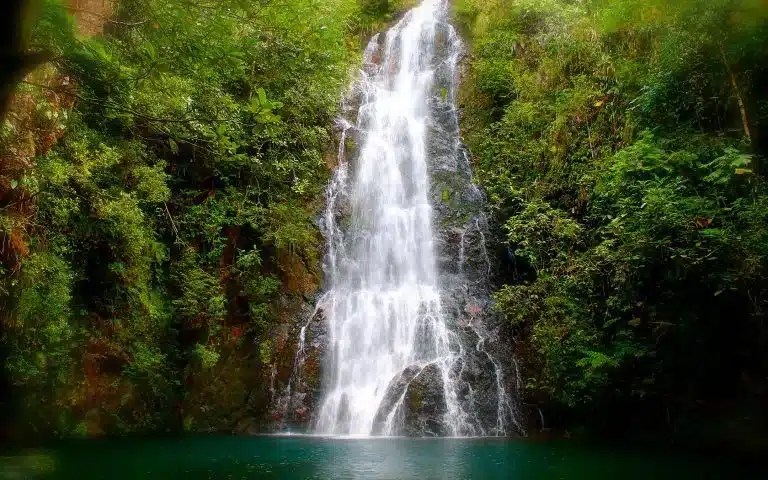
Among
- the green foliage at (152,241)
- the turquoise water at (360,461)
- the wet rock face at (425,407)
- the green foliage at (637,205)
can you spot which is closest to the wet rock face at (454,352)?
the wet rock face at (425,407)

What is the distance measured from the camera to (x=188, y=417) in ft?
45.4

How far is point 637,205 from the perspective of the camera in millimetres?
10969

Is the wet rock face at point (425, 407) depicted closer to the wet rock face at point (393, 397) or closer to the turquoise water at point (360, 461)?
the wet rock face at point (393, 397)

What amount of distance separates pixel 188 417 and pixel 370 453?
6.17 meters

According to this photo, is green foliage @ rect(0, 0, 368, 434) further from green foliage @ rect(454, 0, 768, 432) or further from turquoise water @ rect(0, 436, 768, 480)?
green foliage @ rect(454, 0, 768, 432)

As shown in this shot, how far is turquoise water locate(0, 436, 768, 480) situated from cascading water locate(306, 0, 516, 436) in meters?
1.42

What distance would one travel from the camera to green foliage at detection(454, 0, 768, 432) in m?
9.47

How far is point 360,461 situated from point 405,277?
23.0 feet

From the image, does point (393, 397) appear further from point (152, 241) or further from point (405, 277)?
point (152, 241)

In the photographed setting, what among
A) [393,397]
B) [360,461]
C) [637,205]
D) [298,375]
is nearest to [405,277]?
[393,397]

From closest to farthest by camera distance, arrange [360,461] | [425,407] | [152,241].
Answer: [360,461]
[425,407]
[152,241]

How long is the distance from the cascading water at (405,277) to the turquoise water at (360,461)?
142 cm

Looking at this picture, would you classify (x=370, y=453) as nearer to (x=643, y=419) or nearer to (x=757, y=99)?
(x=643, y=419)

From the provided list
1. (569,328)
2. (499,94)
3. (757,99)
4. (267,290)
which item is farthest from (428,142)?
(757,99)
